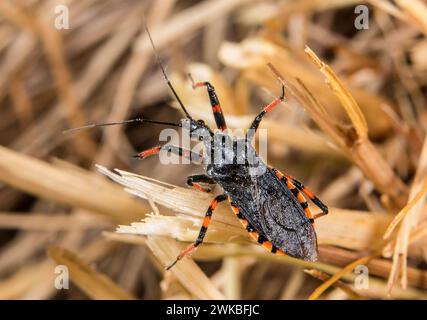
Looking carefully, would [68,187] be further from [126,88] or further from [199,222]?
[126,88]

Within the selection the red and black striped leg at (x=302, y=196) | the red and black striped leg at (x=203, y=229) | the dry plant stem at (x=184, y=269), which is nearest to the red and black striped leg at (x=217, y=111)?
the red and black striped leg at (x=302, y=196)

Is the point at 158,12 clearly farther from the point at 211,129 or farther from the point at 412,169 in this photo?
the point at 412,169

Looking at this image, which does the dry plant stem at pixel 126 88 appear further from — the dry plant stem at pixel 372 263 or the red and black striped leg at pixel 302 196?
the dry plant stem at pixel 372 263

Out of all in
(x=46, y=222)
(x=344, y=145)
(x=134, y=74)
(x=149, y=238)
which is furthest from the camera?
(x=134, y=74)

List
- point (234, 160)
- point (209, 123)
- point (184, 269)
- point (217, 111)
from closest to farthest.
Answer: point (184, 269) → point (234, 160) → point (217, 111) → point (209, 123)

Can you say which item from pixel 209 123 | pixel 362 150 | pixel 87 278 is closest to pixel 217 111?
pixel 209 123

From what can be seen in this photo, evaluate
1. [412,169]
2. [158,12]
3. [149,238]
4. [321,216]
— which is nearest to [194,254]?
[149,238]

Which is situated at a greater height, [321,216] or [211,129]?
[211,129]

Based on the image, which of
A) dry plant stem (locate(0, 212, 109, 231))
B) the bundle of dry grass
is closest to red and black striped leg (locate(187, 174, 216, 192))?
the bundle of dry grass
